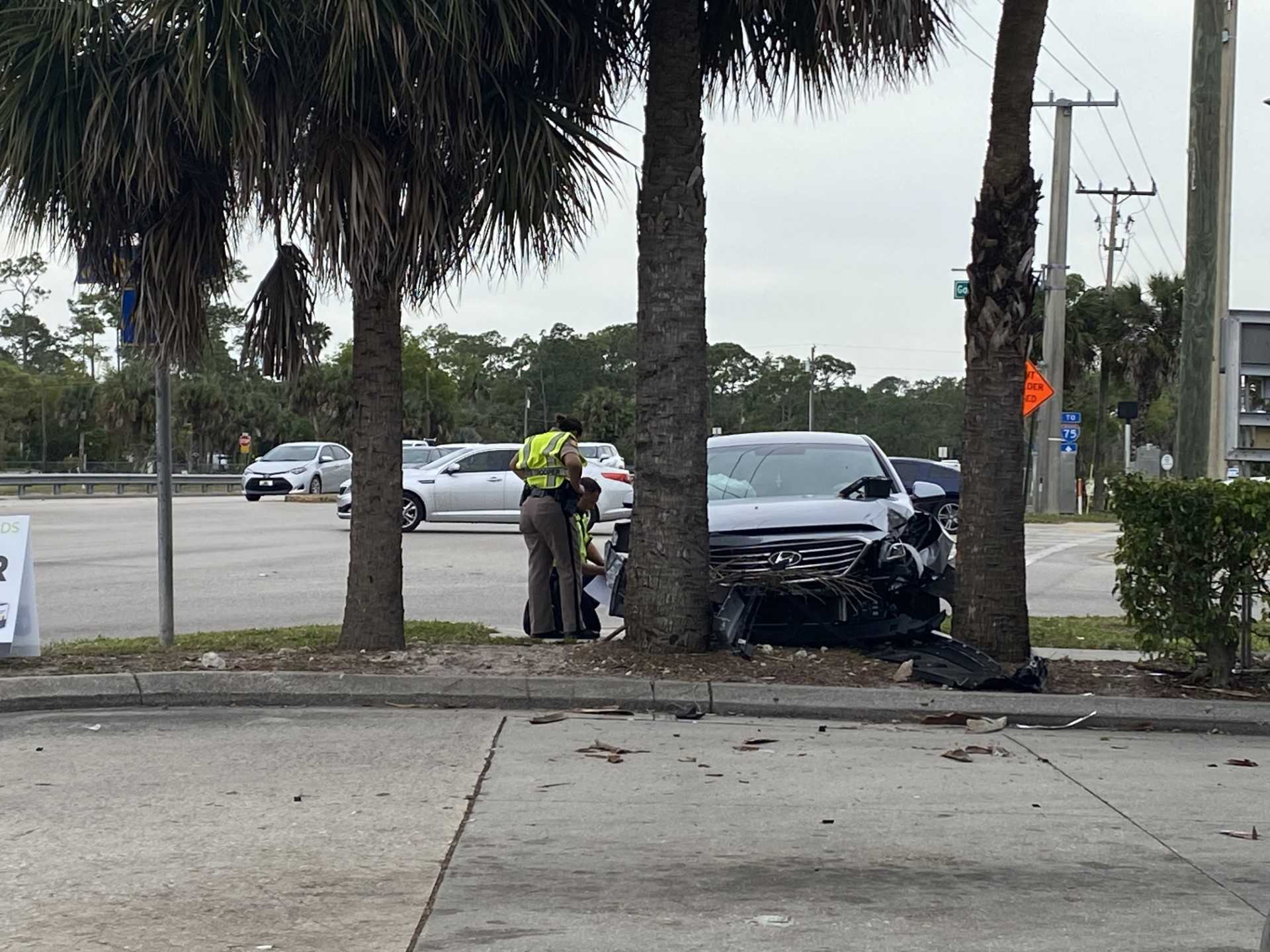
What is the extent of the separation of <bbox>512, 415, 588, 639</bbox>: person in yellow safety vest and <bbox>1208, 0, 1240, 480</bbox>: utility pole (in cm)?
486

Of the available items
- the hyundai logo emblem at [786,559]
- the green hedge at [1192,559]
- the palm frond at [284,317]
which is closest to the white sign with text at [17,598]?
the palm frond at [284,317]

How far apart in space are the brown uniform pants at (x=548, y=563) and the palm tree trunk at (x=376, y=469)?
1525 mm

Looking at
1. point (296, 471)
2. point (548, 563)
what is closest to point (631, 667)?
point (548, 563)

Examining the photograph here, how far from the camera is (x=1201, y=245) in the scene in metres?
10.9

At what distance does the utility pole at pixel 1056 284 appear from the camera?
3266 centimetres

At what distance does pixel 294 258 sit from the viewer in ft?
32.2

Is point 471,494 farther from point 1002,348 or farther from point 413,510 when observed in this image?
point 1002,348

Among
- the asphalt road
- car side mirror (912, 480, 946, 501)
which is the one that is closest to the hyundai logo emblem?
car side mirror (912, 480, 946, 501)

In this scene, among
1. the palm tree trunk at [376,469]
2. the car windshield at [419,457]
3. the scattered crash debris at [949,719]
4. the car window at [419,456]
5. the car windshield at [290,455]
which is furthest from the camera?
the car windshield at [290,455]

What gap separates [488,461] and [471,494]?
2.13ft

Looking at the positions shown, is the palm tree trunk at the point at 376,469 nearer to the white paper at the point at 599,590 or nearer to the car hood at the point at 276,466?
the white paper at the point at 599,590

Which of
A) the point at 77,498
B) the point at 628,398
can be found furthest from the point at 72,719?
the point at 628,398

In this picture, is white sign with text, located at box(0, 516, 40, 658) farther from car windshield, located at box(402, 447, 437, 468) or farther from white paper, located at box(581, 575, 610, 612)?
car windshield, located at box(402, 447, 437, 468)

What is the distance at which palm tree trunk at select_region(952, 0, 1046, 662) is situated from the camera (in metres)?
9.16
